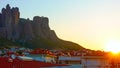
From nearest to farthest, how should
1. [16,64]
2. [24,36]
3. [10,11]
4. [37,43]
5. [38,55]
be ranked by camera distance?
[16,64] < [38,55] < [37,43] < [24,36] < [10,11]

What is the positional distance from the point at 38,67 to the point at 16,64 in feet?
6.65

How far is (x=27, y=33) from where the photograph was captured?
14050 centimetres

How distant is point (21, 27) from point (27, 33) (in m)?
4.16

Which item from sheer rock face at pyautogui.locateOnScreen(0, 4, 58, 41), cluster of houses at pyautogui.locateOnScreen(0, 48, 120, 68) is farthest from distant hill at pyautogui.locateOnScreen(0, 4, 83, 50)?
cluster of houses at pyautogui.locateOnScreen(0, 48, 120, 68)

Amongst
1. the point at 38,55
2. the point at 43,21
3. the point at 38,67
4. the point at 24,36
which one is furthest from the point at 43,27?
the point at 38,67

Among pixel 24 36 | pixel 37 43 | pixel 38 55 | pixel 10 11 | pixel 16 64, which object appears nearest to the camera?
pixel 16 64

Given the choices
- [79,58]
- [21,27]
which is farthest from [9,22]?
[79,58]

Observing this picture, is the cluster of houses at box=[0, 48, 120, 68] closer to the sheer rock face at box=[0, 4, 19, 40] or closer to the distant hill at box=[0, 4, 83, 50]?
the distant hill at box=[0, 4, 83, 50]

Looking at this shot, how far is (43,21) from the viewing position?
15212cm

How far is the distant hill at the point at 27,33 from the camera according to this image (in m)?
130

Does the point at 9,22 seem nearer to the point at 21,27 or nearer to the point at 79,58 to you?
the point at 21,27

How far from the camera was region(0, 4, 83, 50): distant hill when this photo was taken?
12975cm

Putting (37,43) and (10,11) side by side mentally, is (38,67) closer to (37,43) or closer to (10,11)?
(37,43)

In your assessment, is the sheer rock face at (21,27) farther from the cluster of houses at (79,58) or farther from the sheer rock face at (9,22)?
the cluster of houses at (79,58)
